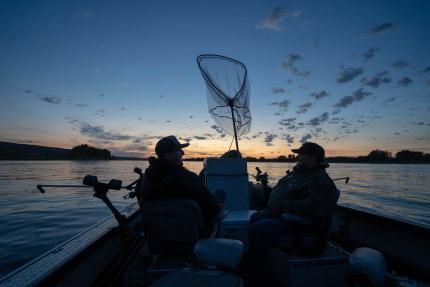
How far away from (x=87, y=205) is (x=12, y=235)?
548 centimetres

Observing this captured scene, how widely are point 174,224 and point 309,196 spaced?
5.74 ft

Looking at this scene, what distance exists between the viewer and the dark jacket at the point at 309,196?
3018 millimetres

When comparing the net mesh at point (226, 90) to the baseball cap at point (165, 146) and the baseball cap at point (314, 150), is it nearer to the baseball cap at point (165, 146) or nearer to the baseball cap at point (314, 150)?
the baseball cap at point (314, 150)

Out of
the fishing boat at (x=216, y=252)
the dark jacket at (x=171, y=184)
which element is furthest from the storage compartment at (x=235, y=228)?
the dark jacket at (x=171, y=184)

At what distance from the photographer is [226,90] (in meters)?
5.70

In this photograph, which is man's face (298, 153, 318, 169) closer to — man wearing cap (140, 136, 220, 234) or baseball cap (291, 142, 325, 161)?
baseball cap (291, 142, 325, 161)

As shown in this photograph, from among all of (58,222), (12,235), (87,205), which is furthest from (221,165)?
(87,205)

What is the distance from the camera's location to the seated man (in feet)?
9.94

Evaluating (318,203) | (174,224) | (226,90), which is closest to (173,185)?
(174,224)

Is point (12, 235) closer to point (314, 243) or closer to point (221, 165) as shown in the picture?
point (221, 165)

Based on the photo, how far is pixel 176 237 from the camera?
7.55ft

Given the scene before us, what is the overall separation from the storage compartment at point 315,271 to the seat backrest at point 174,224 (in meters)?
1.31

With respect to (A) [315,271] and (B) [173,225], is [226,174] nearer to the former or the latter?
(A) [315,271]

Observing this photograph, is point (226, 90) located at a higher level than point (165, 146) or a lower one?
higher
